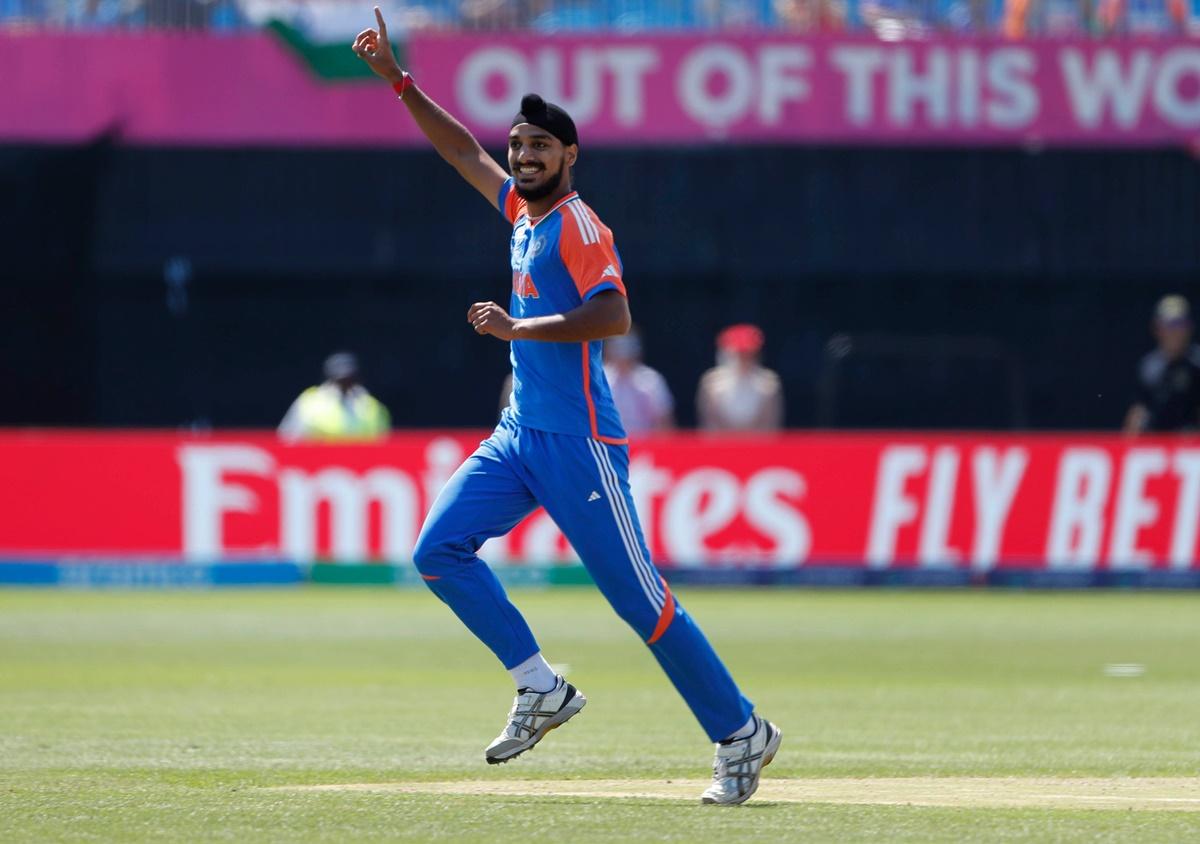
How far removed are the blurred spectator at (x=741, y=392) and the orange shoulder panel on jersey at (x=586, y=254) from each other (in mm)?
11533

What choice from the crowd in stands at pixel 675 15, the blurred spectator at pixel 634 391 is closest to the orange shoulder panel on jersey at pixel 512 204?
the blurred spectator at pixel 634 391

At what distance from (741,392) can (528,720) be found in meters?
11.7

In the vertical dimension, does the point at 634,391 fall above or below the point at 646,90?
below

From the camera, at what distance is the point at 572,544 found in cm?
680

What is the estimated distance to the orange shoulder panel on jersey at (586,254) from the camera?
6680 mm

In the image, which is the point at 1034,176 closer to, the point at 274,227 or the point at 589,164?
the point at 589,164

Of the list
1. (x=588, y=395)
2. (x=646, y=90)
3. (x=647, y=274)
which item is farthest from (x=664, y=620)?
(x=646, y=90)

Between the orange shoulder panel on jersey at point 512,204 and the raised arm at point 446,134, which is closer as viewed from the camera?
the orange shoulder panel on jersey at point 512,204

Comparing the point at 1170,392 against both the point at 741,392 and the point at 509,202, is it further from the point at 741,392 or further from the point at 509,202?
the point at 509,202

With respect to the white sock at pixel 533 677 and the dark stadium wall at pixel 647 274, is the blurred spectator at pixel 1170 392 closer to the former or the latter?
the dark stadium wall at pixel 647 274

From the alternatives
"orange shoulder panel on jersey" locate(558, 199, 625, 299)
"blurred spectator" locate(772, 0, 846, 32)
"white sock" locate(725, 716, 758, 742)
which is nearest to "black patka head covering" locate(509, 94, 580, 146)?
"orange shoulder panel on jersey" locate(558, 199, 625, 299)

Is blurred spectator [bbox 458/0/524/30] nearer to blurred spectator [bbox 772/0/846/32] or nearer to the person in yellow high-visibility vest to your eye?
blurred spectator [bbox 772/0/846/32]

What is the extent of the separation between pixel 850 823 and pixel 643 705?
4.00 metres

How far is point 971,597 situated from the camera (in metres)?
17.1
